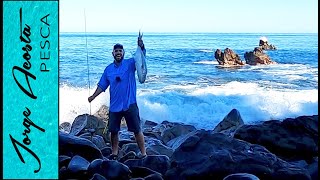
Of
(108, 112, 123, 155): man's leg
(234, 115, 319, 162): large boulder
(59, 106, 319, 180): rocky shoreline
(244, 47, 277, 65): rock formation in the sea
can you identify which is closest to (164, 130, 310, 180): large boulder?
(59, 106, 319, 180): rocky shoreline

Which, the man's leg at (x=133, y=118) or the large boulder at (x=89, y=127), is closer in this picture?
the man's leg at (x=133, y=118)

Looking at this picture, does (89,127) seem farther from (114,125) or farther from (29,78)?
(29,78)

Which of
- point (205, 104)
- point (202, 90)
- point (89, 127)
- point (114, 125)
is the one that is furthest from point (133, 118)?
point (202, 90)

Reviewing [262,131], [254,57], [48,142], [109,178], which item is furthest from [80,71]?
[48,142]

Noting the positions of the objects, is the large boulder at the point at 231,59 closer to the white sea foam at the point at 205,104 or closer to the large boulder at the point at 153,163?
the white sea foam at the point at 205,104

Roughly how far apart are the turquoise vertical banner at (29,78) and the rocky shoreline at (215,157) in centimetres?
159

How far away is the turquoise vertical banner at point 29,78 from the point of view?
101 inches

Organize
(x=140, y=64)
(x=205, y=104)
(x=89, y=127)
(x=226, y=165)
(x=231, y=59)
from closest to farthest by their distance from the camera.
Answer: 1. (x=226, y=165)
2. (x=140, y=64)
3. (x=89, y=127)
4. (x=205, y=104)
5. (x=231, y=59)

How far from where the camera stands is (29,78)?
2.56 metres

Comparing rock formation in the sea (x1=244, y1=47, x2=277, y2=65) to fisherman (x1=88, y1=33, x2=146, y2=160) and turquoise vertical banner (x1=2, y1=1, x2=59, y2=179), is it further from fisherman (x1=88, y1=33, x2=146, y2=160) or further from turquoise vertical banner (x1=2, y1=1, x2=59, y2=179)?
turquoise vertical banner (x1=2, y1=1, x2=59, y2=179)

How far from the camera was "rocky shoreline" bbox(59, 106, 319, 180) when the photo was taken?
4.34m

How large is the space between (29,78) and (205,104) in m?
12.5

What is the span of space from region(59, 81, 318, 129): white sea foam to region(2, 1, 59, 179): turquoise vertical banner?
9309 mm

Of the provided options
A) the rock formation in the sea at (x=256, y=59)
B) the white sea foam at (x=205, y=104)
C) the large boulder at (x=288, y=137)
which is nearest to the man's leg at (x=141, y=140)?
the large boulder at (x=288, y=137)
